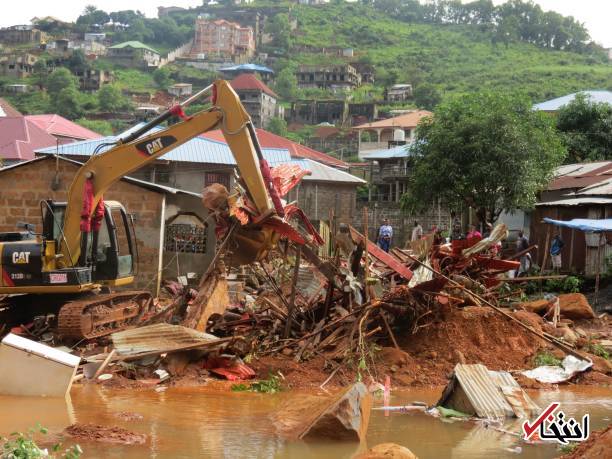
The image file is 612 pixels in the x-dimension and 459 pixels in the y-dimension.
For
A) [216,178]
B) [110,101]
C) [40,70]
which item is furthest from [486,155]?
[40,70]

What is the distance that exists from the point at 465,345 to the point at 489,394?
2869mm

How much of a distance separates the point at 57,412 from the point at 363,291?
16.4ft

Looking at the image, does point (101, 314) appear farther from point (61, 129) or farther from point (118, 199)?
point (61, 129)

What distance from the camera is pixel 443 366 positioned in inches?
509

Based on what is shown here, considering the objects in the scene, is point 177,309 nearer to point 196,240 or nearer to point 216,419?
point 216,419

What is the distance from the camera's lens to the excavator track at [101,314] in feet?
45.6

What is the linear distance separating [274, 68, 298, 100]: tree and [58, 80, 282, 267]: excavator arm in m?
90.9

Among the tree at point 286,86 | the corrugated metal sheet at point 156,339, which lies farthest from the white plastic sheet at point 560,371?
the tree at point 286,86

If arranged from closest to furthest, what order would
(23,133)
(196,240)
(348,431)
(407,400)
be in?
(348,431)
(407,400)
(196,240)
(23,133)

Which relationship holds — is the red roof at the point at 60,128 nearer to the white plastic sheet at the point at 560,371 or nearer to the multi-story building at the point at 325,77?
the white plastic sheet at the point at 560,371

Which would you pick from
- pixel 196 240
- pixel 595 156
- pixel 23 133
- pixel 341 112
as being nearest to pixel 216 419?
pixel 196 240

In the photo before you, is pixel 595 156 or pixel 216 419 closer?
pixel 216 419

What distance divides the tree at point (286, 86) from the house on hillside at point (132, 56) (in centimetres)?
2364

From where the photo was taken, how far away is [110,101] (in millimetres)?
89688
